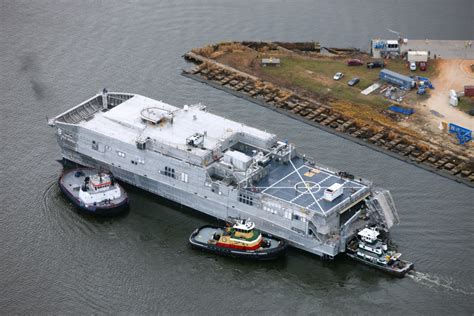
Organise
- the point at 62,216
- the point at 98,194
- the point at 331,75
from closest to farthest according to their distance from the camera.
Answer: the point at 62,216 < the point at 98,194 < the point at 331,75

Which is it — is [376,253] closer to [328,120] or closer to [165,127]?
[165,127]

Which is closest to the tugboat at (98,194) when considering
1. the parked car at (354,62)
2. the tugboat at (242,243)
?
the tugboat at (242,243)

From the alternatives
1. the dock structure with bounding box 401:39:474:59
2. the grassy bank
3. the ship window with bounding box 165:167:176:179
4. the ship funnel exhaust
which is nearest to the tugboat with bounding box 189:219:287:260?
the ship window with bounding box 165:167:176:179

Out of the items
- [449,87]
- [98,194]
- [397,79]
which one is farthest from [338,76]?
[98,194]

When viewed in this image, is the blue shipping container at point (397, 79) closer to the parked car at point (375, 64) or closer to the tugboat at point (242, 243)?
the parked car at point (375, 64)

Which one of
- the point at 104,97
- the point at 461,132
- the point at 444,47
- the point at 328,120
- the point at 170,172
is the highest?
the point at 104,97

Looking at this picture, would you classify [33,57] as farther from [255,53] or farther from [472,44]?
[472,44]

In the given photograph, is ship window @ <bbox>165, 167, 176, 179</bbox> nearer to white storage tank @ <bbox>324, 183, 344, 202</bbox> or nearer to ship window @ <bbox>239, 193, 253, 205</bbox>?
ship window @ <bbox>239, 193, 253, 205</bbox>
